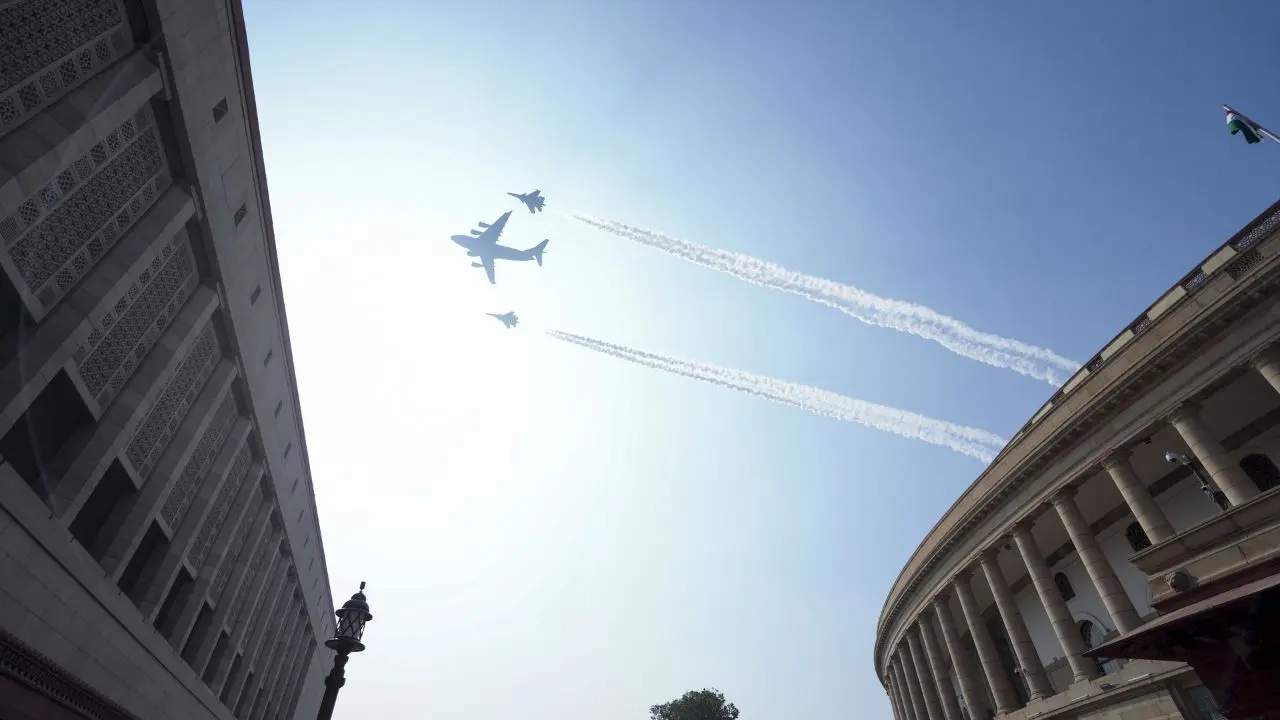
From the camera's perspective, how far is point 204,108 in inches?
714

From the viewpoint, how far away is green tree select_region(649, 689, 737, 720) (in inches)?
2712

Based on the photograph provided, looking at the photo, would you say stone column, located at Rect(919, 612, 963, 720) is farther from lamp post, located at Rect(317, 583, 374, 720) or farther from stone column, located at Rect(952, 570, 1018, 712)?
lamp post, located at Rect(317, 583, 374, 720)

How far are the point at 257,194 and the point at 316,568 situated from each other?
28.3 meters

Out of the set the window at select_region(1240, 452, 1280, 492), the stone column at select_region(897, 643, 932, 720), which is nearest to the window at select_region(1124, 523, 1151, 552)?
the window at select_region(1240, 452, 1280, 492)

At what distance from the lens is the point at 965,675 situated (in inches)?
1108

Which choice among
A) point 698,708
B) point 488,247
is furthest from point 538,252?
point 698,708

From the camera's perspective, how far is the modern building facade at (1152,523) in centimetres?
1157

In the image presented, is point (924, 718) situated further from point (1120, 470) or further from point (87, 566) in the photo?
point (87, 566)

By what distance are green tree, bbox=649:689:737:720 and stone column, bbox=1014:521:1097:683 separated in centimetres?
5542

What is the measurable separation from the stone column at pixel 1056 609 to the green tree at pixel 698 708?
55.4 metres

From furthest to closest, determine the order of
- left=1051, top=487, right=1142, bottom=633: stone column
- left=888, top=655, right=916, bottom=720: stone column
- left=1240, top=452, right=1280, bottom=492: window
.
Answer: left=888, top=655, right=916, bottom=720: stone column, left=1051, top=487, right=1142, bottom=633: stone column, left=1240, top=452, right=1280, bottom=492: window

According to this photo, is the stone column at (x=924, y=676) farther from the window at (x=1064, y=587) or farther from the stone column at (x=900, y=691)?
the window at (x=1064, y=587)

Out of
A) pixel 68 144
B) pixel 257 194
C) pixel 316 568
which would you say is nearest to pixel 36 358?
pixel 68 144

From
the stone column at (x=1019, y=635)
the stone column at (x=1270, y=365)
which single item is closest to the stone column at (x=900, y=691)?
the stone column at (x=1019, y=635)
